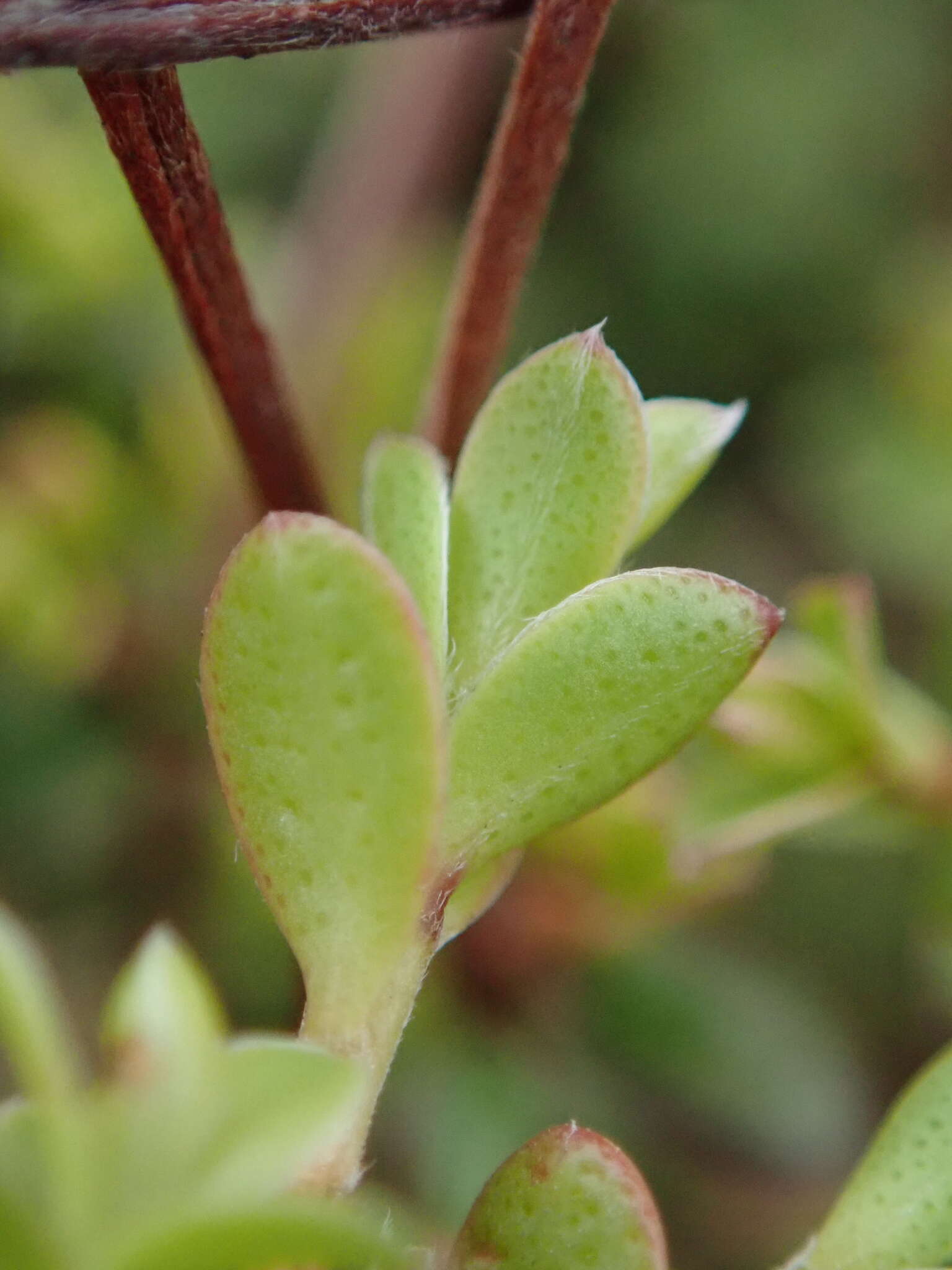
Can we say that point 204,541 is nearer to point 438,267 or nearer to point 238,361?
point 438,267

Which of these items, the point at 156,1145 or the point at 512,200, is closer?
the point at 156,1145

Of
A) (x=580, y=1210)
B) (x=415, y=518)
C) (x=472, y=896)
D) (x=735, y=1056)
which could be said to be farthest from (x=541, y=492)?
(x=735, y=1056)

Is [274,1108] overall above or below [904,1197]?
above

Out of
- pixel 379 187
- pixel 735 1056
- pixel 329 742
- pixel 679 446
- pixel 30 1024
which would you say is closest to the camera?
pixel 30 1024

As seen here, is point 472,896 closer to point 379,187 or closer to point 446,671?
point 446,671

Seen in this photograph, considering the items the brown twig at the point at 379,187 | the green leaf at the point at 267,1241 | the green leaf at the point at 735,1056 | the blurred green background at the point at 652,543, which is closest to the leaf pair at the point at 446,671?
the green leaf at the point at 267,1241

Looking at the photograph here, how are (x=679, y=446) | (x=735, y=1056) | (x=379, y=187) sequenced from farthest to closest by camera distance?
(x=379, y=187), (x=735, y=1056), (x=679, y=446)
